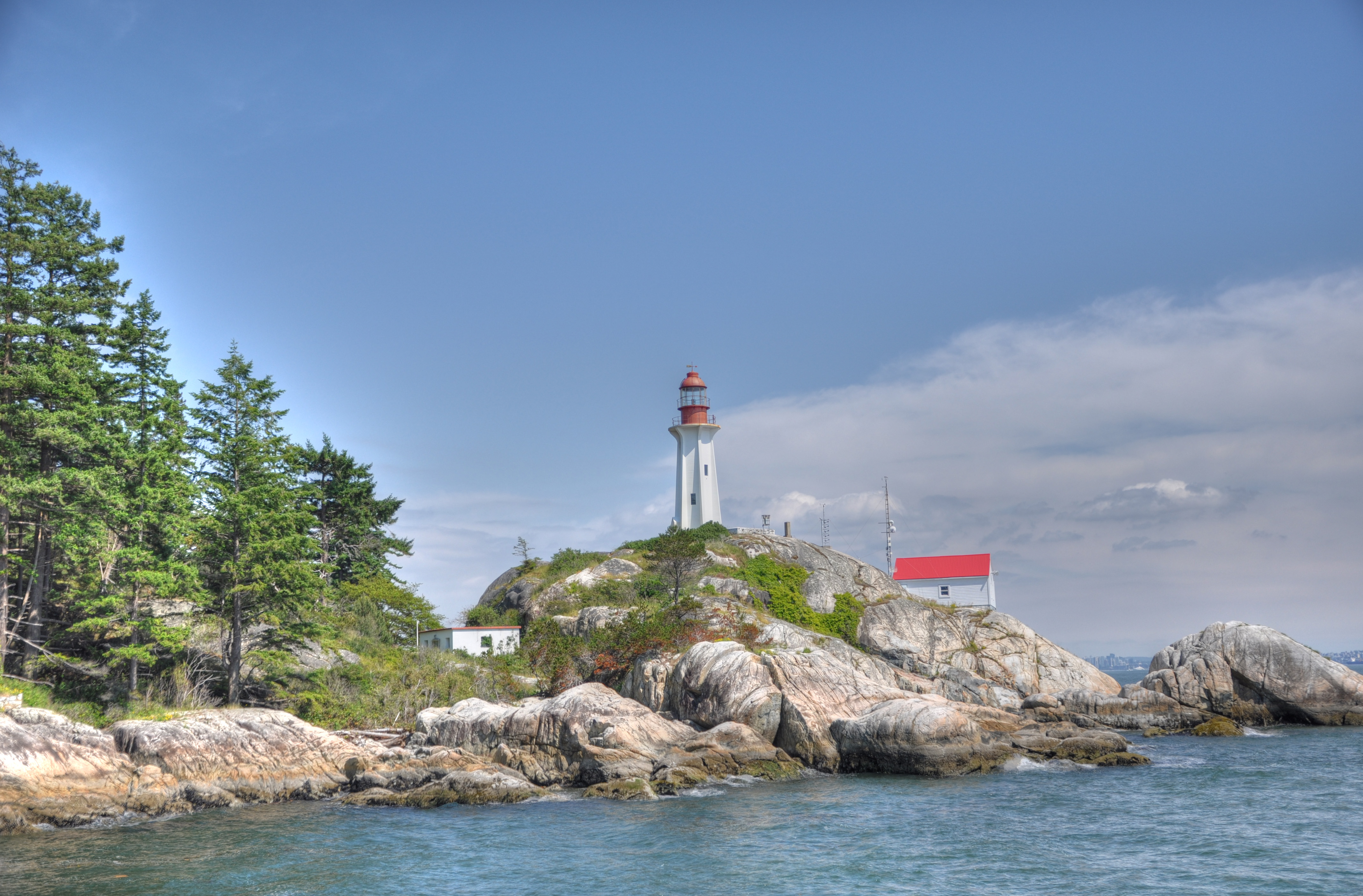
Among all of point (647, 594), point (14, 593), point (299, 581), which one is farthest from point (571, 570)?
point (14, 593)

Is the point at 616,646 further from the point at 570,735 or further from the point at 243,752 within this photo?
the point at 243,752

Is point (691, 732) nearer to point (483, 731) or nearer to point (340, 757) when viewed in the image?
point (483, 731)

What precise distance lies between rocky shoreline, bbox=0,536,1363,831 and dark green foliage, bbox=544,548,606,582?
9.37 meters

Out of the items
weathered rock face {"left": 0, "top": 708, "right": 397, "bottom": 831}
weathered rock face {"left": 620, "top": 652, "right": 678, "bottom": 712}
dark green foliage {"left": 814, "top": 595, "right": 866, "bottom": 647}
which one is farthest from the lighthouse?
weathered rock face {"left": 0, "top": 708, "right": 397, "bottom": 831}

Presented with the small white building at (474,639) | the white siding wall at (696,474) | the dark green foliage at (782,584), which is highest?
the white siding wall at (696,474)

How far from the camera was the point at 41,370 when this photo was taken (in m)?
28.7

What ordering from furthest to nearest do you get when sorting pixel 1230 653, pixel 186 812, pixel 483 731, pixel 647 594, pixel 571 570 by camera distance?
pixel 571 570 < pixel 647 594 < pixel 1230 653 < pixel 483 731 < pixel 186 812

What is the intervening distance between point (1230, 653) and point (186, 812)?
44.9m

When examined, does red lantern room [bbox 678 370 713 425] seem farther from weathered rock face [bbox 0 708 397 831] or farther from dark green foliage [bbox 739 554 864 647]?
weathered rock face [bbox 0 708 397 831]

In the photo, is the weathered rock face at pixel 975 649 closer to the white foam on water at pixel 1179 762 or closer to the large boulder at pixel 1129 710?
the large boulder at pixel 1129 710

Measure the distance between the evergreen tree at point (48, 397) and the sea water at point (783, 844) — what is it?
1145 centimetres

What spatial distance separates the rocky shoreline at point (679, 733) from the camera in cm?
2455

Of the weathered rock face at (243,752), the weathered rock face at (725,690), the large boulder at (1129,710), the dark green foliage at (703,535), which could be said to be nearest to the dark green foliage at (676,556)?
the dark green foliage at (703,535)

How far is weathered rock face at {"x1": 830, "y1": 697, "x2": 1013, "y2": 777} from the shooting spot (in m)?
29.2
